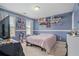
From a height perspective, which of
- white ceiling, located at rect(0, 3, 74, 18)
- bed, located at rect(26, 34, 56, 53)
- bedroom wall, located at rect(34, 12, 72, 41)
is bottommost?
bed, located at rect(26, 34, 56, 53)

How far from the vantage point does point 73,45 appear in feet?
5.62

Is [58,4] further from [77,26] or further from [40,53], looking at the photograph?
[40,53]

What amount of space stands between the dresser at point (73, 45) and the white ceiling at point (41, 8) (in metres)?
0.40

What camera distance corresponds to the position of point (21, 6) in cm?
177

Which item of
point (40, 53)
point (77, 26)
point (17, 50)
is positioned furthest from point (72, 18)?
point (17, 50)

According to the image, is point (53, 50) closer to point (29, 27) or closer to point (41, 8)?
point (29, 27)

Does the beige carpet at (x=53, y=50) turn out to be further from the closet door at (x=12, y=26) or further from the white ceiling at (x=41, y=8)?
the white ceiling at (x=41, y=8)

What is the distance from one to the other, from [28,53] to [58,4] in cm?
84

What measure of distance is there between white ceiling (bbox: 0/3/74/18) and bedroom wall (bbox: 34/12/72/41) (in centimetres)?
11

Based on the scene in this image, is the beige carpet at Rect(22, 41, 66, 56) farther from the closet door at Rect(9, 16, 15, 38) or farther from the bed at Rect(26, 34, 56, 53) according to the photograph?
the closet door at Rect(9, 16, 15, 38)

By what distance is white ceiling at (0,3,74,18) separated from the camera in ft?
5.71

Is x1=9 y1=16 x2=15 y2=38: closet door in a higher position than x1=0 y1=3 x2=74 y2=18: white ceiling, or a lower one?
lower

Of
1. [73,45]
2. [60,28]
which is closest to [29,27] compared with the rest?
[60,28]

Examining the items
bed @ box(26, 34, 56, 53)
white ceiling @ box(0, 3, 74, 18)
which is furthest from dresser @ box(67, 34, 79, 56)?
white ceiling @ box(0, 3, 74, 18)
